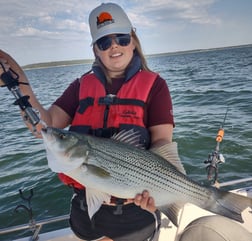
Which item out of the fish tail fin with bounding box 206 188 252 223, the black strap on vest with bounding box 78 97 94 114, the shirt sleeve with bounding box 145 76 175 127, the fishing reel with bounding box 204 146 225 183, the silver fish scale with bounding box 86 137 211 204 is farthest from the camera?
the fishing reel with bounding box 204 146 225 183

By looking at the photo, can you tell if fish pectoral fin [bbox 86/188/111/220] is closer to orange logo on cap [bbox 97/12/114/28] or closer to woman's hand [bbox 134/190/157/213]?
woman's hand [bbox 134/190/157/213]

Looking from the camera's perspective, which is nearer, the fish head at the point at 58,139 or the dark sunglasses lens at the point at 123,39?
the fish head at the point at 58,139

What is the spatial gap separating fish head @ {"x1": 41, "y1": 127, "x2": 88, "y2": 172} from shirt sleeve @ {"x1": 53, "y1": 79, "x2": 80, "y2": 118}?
36.4 inches

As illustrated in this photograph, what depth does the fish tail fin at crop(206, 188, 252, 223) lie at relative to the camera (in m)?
3.04

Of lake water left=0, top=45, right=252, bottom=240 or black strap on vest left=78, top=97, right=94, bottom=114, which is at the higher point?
black strap on vest left=78, top=97, right=94, bottom=114

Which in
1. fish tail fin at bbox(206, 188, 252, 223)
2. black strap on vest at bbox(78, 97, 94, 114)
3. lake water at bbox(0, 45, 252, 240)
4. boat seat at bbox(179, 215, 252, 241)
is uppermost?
black strap on vest at bbox(78, 97, 94, 114)

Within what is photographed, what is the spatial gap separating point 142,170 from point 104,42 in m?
1.51

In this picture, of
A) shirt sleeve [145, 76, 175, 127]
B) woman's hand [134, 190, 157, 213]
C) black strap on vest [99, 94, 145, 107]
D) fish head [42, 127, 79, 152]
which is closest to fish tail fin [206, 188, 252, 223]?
woman's hand [134, 190, 157, 213]

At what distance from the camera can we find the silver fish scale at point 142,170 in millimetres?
2936

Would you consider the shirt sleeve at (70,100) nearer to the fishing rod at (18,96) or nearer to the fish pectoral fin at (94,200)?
the fishing rod at (18,96)

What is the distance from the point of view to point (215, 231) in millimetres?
3604

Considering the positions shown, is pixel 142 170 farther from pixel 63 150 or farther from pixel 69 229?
pixel 69 229

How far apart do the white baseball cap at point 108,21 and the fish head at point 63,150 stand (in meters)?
1.28

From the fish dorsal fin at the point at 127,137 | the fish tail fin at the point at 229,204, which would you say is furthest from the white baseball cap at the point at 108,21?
the fish tail fin at the point at 229,204
